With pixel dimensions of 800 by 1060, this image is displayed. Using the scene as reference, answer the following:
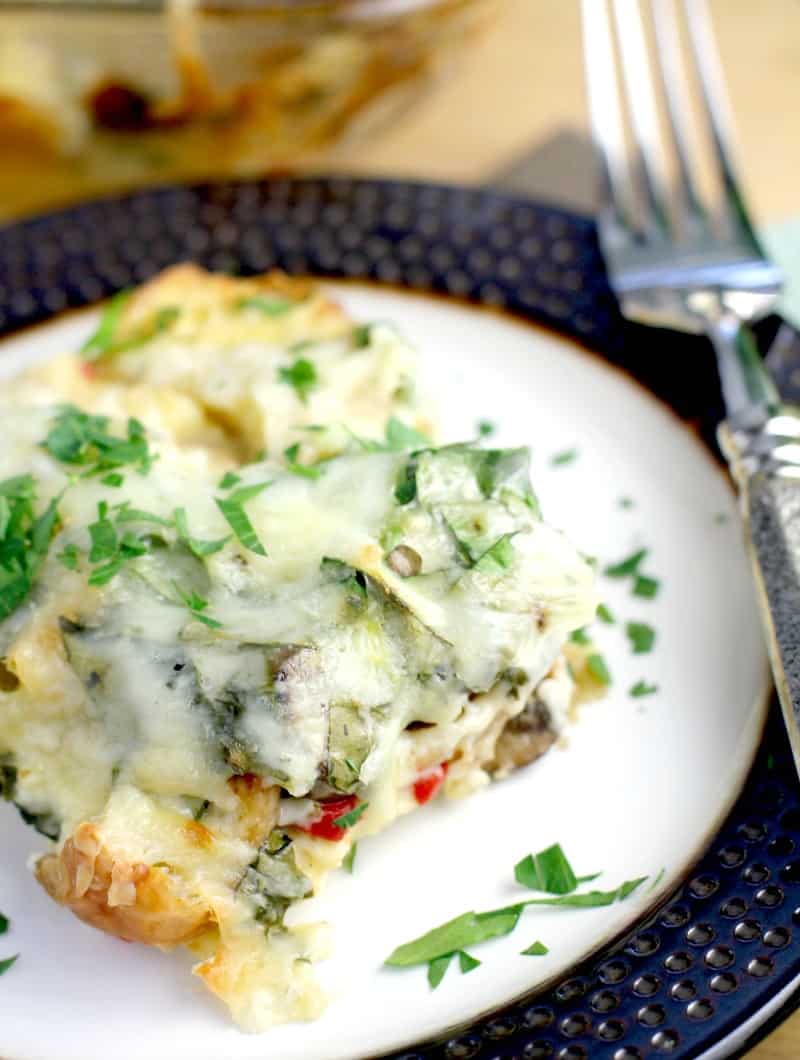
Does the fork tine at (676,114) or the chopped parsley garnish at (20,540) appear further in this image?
the fork tine at (676,114)

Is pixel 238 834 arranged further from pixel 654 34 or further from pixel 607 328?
pixel 654 34

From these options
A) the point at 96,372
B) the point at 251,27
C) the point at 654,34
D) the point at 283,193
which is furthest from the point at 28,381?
the point at 654,34

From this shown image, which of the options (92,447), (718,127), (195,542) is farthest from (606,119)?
(195,542)

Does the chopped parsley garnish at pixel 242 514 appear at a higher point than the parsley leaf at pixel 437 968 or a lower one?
higher

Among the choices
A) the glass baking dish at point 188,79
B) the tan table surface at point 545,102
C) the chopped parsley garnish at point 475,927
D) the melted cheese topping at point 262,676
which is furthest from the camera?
the tan table surface at point 545,102

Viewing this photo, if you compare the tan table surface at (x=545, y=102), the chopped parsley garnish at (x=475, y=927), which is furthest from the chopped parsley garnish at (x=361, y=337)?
the tan table surface at (x=545, y=102)

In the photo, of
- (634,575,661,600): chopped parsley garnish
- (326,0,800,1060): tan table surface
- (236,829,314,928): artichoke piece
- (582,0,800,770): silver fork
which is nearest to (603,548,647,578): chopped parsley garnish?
(634,575,661,600): chopped parsley garnish

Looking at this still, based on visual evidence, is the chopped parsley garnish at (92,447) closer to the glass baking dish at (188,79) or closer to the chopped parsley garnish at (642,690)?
the chopped parsley garnish at (642,690)

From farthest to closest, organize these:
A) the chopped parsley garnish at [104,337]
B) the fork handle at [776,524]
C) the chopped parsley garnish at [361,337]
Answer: the chopped parsley garnish at [104,337]
the chopped parsley garnish at [361,337]
the fork handle at [776,524]
